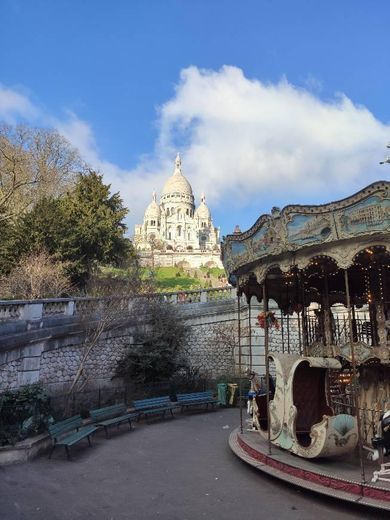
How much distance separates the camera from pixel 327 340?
9.61 meters

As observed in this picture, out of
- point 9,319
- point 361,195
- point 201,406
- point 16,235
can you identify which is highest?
point 16,235

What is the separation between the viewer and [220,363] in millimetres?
20391

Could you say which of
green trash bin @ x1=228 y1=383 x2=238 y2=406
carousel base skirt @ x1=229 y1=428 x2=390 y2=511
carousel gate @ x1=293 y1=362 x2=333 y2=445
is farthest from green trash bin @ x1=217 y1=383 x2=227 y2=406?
carousel gate @ x1=293 y1=362 x2=333 y2=445

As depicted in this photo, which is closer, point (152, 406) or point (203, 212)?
point (152, 406)

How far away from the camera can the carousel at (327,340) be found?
684 centimetres

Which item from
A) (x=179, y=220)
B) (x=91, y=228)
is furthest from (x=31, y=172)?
(x=179, y=220)

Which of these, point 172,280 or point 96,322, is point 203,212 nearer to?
point 172,280

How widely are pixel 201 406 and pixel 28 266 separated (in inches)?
407

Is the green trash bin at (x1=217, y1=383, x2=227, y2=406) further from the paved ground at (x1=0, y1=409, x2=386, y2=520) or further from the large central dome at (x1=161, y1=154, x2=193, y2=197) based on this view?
the large central dome at (x1=161, y1=154, x2=193, y2=197)

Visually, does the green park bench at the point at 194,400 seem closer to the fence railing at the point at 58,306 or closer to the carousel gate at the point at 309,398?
the fence railing at the point at 58,306

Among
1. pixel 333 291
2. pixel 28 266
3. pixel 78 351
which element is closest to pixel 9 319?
pixel 78 351

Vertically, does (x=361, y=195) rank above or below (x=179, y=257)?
below

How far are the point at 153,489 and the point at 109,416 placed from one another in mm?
5632

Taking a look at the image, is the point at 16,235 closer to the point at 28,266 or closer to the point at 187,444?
Answer: the point at 28,266
